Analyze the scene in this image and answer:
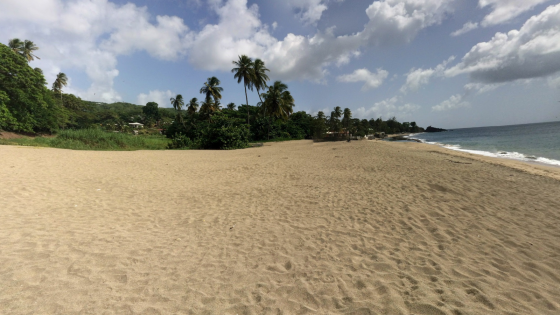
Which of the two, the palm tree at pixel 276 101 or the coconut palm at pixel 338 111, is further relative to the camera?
the coconut palm at pixel 338 111

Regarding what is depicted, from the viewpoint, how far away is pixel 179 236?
411cm

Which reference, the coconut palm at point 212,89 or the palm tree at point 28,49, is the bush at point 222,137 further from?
the palm tree at point 28,49

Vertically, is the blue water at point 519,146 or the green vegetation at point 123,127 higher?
the green vegetation at point 123,127

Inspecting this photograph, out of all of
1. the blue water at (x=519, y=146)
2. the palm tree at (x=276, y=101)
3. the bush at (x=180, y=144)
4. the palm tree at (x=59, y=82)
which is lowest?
the blue water at (x=519, y=146)

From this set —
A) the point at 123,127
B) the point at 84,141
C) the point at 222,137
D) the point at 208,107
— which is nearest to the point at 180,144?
the point at 222,137

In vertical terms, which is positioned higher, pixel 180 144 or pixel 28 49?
pixel 28 49

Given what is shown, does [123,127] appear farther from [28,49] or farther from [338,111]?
[338,111]

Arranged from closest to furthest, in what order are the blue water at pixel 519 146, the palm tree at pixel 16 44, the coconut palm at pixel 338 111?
the blue water at pixel 519 146 → the palm tree at pixel 16 44 → the coconut palm at pixel 338 111

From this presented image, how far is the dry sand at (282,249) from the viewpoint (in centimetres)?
245

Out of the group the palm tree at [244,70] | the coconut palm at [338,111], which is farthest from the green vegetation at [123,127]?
the coconut palm at [338,111]

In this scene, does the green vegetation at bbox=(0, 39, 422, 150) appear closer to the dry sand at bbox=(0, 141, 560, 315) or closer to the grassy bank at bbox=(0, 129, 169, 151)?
the grassy bank at bbox=(0, 129, 169, 151)

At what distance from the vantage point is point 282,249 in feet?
11.9

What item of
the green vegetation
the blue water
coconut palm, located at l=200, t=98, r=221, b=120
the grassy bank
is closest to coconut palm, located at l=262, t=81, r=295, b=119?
the green vegetation

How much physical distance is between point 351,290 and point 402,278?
0.76 metres
